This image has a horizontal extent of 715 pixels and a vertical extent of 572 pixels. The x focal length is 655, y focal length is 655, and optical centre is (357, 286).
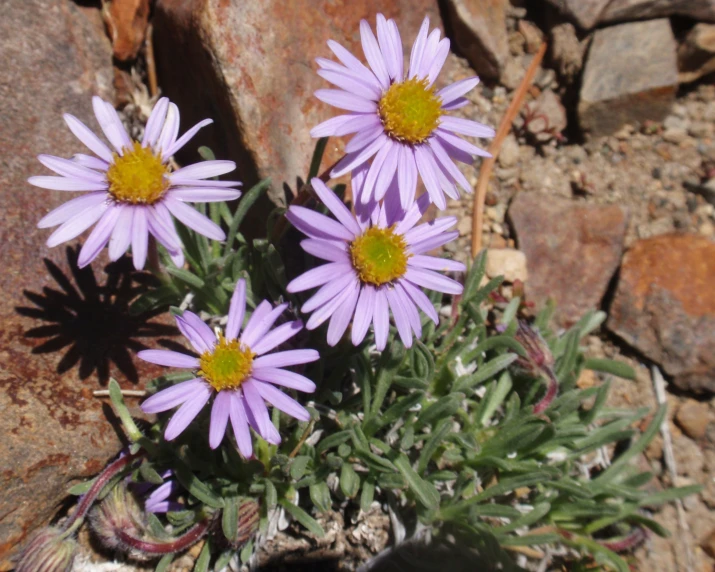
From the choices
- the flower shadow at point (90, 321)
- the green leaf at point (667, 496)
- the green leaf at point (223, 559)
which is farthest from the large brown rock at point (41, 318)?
the green leaf at point (667, 496)

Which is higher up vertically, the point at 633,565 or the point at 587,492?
the point at 587,492

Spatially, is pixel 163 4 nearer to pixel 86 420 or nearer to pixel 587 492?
pixel 86 420

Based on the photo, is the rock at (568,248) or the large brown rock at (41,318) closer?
the large brown rock at (41,318)

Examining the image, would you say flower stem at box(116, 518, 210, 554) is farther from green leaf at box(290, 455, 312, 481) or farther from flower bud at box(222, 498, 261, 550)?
green leaf at box(290, 455, 312, 481)

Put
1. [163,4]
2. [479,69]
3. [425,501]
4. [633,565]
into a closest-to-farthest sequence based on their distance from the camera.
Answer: [425,501] < [163,4] < [633,565] < [479,69]

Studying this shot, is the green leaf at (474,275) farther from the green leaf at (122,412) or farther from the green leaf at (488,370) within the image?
the green leaf at (122,412)

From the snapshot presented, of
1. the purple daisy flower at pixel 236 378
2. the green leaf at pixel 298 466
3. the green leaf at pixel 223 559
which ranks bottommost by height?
the green leaf at pixel 223 559

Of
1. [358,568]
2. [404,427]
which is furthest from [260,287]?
[358,568]
